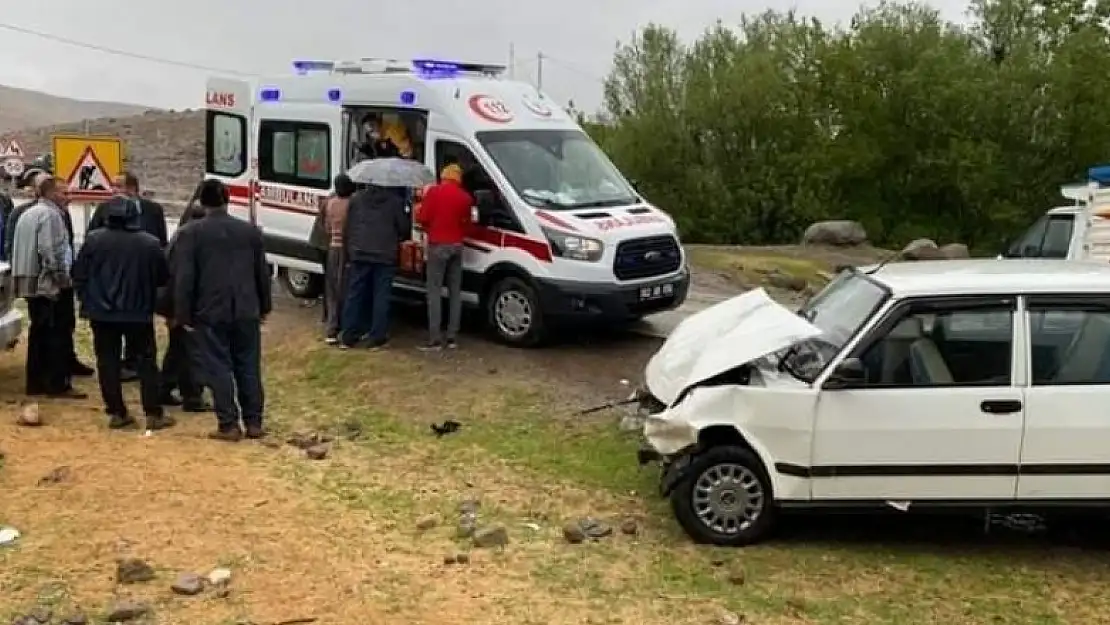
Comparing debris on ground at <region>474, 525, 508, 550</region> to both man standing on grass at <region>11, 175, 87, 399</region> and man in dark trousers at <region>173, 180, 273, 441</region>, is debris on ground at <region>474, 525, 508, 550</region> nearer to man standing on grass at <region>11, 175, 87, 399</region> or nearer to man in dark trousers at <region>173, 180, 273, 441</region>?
man in dark trousers at <region>173, 180, 273, 441</region>

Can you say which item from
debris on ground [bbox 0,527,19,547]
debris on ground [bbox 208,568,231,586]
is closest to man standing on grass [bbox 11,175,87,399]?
debris on ground [bbox 0,527,19,547]

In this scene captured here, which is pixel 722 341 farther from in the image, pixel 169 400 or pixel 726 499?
pixel 169 400

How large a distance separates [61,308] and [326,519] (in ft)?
13.9

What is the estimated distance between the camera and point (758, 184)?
131 ft

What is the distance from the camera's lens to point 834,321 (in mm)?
7930

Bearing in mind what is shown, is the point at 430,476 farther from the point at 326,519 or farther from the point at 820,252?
the point at 820,252

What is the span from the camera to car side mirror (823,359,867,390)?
7.32 meters

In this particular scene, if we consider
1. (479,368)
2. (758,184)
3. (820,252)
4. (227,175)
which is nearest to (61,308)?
(479,368)

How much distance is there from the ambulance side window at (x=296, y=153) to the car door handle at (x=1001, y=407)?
345 inches

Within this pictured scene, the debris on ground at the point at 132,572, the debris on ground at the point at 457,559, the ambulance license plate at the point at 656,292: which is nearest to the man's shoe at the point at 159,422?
the debris on ground at the point at 132,572

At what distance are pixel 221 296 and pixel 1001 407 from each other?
17.7 feet

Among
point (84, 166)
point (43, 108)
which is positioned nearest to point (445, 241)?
point (84, 166)

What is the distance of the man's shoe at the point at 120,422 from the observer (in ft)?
33.1

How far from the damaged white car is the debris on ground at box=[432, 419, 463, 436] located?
3047mm
